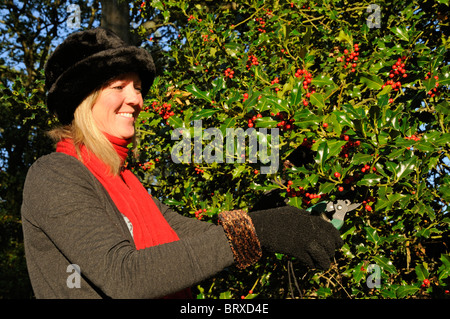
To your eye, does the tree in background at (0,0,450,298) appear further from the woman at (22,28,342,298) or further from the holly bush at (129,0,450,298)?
the woman at (22,28,342,298)

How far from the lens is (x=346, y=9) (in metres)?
2.98

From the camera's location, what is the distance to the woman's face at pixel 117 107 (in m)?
1.68

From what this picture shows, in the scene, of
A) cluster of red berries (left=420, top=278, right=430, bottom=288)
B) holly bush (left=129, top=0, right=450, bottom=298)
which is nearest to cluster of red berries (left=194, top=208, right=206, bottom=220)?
holly bush (left=129, top=0, right=450, bottom=298)

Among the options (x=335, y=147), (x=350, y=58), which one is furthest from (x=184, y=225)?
(x=350, y=58)

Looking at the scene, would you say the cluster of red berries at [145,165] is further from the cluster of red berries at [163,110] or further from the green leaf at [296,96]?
the green leaf at [296,96]

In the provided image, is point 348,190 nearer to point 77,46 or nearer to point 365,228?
point 365,228

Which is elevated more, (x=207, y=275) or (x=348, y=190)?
(x=348, y=190)

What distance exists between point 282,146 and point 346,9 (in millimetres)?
1684

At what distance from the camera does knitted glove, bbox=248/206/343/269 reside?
1.38 m

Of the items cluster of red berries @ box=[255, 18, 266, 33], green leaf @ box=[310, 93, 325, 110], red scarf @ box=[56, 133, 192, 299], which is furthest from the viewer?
cluster of red berries @ box=[255, 18, 266, 33]

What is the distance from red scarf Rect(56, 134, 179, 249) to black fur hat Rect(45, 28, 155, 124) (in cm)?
19

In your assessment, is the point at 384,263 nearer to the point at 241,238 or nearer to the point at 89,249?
the point at 241,238
